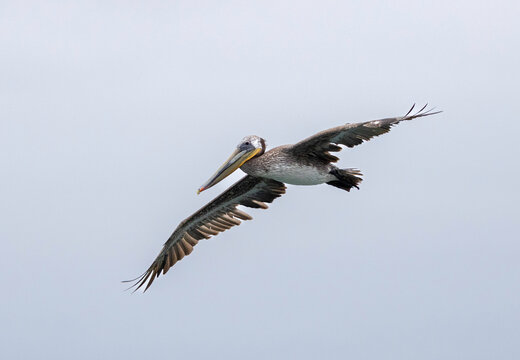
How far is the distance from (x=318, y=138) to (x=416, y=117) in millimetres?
1598

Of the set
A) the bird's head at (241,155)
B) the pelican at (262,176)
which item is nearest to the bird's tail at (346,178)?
the pelican at (262,176)

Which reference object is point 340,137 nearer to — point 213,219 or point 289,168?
point 289,168

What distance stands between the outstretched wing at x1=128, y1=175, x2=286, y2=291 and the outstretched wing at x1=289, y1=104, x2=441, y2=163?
1922mm

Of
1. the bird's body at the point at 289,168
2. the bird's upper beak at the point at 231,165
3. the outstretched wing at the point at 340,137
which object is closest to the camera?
the outstretched wing at the point at 340,137

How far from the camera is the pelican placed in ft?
45.4

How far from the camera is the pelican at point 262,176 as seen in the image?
545 inches

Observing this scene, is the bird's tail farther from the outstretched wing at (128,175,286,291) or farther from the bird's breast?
the outstretched wing at (128,175,286,291)

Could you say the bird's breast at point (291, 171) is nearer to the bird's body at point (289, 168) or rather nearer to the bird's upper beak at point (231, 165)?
the bird's body at point (289, 168)

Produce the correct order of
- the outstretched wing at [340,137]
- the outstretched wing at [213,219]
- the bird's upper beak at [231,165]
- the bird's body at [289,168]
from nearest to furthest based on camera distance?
the outstretched wing at [340,137] < the bird's body at [289,168] < the bird's upper beak at [231,165] < the outstretched wing at [213,219]

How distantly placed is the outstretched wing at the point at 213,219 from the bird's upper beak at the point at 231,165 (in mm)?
970

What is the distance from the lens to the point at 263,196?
1639 cm

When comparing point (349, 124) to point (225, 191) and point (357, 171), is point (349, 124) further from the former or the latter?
point (225, 191)

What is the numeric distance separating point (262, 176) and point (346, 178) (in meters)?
1.32

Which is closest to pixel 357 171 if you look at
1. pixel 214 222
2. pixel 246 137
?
pixel 246 137
